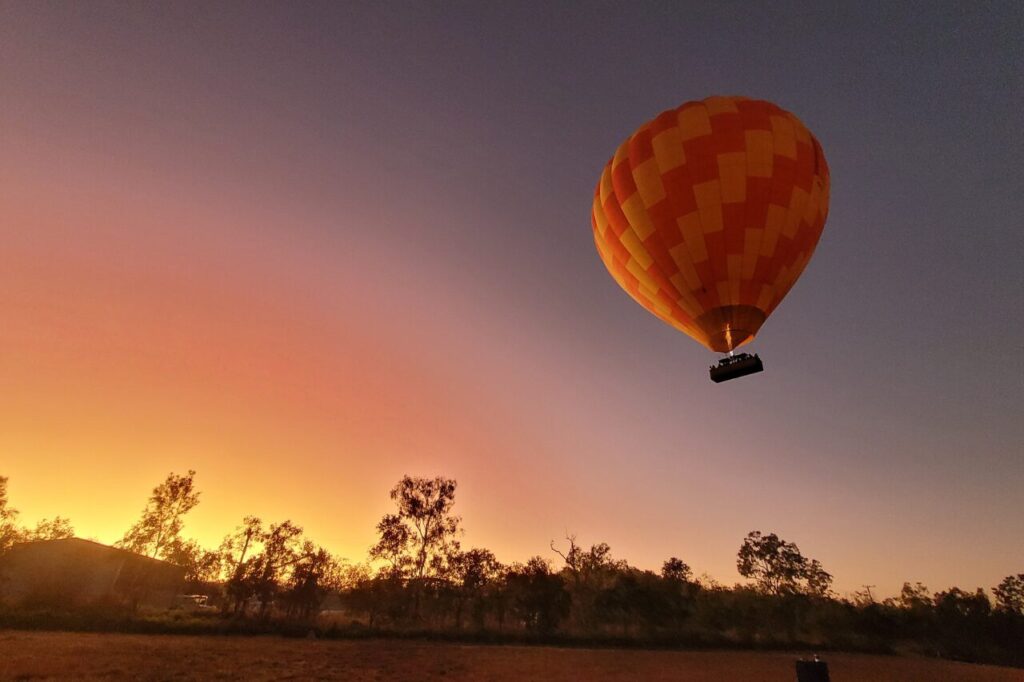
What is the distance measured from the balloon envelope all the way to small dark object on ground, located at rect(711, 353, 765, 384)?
2.00ft

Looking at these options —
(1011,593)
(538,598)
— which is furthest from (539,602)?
(1011,593)

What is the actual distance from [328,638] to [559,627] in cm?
→ 1954

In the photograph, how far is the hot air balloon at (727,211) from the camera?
1265cm

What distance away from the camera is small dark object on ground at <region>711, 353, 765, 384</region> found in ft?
38.6

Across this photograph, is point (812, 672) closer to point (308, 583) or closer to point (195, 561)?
point (308, 583)

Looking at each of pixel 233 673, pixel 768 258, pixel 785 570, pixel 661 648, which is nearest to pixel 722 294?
pixel 768 258

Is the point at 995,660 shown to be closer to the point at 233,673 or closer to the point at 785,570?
the point at 785,570

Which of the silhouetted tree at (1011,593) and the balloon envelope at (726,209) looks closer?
the balloon envelope at (726,209)

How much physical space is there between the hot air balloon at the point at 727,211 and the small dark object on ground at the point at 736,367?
0.09ft

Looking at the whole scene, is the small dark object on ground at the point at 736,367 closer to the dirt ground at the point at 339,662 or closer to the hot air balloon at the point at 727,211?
the hot air balloon at the point at 727,211

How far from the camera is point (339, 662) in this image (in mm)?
16938

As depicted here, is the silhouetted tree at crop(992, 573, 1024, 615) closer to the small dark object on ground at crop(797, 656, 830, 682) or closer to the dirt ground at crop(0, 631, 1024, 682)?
the dirt ground at crop(0, 631, 1024, 682)

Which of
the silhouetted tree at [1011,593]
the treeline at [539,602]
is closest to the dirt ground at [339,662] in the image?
the treeline at [539,602]

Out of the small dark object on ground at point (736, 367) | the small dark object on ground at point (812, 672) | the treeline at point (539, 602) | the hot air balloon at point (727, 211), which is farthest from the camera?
the treeline at point (539, 602)
